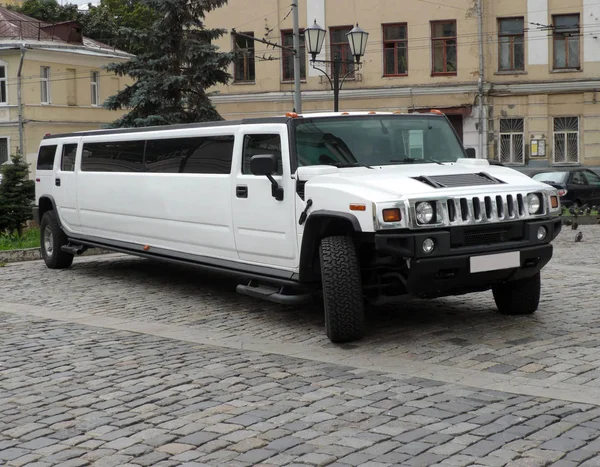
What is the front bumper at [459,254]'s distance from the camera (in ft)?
25.2

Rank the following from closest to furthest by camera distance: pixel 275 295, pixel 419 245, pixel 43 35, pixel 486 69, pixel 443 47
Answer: pixel 419 245
pixel 275 295
pixel 486 69
pixel 443 47
pixel 43 35

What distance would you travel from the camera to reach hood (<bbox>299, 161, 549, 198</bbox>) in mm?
7922

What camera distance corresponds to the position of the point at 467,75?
125 feet

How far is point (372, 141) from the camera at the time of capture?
364 inches

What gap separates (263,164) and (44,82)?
41131mm

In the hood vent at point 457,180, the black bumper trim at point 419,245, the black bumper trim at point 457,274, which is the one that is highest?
the hood vent at point 457,180

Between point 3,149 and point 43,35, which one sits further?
point 43,35

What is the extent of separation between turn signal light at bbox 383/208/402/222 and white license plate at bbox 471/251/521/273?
707 millimetres

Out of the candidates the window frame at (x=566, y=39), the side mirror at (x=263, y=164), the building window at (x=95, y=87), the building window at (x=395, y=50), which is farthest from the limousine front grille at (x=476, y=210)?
the building window at (x=95, y=87)

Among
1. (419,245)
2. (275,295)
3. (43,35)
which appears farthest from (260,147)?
(43,35)

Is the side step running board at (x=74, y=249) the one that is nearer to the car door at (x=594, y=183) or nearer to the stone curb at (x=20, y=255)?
the stone curb at (x=20, y=255)

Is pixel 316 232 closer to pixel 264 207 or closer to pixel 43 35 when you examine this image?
pixel 264 207

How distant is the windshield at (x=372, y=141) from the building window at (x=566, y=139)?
29285 mm

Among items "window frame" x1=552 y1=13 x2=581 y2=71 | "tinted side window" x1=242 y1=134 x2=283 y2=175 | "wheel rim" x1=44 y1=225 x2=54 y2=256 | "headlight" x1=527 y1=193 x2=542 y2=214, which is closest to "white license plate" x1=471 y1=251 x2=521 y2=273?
"headlight" x1=527 y1=193 x2=542 y2=214
